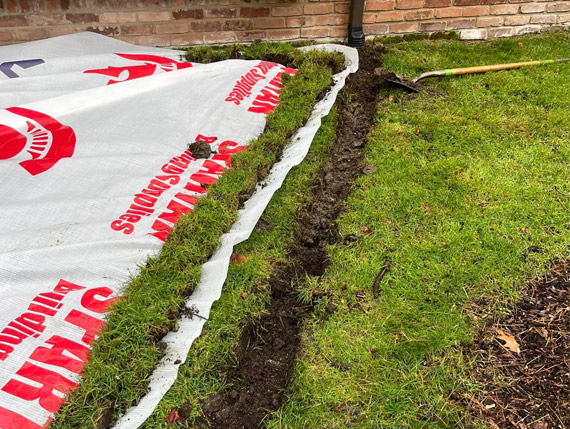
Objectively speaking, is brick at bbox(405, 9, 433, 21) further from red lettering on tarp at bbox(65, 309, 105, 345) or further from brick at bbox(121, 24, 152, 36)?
red lettering on tarp at bbox(65, 309, 105, 345)

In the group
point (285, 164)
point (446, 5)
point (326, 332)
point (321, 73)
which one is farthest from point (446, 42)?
point (326, 332)

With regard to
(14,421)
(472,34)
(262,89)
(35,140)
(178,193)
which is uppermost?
(472,34)

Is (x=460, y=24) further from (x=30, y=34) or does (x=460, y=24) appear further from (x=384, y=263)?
(x=30, y=34)

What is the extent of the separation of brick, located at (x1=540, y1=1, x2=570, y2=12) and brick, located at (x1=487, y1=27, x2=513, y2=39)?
0.45 meters

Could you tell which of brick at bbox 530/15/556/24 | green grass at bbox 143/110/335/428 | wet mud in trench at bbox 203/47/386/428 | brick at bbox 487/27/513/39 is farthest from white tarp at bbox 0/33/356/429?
brick at bbox 530/15/556/24

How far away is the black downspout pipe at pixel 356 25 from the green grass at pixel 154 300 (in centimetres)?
169

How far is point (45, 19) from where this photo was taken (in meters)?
3.98

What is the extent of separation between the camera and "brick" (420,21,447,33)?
183 inches

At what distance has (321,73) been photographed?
399 centimetres

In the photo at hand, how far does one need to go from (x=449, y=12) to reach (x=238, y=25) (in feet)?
7.12

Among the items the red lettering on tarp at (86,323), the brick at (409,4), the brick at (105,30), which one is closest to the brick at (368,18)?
the brick at (409,4)

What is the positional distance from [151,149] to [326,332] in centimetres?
172

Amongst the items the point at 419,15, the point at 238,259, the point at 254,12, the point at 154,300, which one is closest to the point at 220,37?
the point at 254,12

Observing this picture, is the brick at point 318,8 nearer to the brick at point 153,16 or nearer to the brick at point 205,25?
the brick at point 205,25
